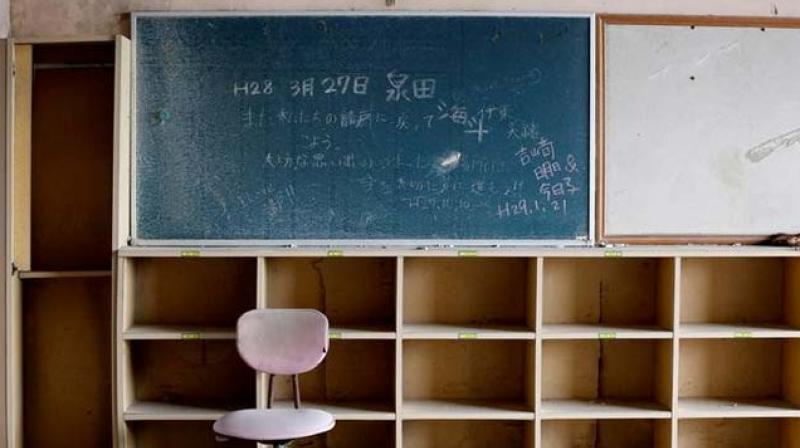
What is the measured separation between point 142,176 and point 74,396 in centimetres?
113

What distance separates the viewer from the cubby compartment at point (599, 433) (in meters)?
4.07

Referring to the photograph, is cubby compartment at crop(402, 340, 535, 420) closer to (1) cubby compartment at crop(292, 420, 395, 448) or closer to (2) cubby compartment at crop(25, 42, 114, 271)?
(1) cubby compartment at crop(292, 420, 395, 448)

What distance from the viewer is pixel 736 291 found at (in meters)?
4.07

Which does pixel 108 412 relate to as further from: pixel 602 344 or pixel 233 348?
pixel 602 344

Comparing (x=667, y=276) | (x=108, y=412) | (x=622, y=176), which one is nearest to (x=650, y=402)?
(x=667, y=276)

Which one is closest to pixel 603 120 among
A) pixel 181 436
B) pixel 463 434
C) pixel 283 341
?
pixel 463 434

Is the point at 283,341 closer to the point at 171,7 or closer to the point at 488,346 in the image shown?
the point at 488,346

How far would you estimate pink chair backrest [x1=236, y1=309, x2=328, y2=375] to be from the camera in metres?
3.58

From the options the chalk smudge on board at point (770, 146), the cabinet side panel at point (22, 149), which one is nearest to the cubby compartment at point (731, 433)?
the chalk smudge on board at point (770, 146)

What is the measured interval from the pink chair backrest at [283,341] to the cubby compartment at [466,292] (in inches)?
22.5

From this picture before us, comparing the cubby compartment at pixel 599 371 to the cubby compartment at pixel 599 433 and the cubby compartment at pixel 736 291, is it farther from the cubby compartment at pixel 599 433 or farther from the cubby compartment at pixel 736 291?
the cubby compartment at pixel 736 291

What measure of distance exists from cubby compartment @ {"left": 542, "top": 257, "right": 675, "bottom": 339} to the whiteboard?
198mm

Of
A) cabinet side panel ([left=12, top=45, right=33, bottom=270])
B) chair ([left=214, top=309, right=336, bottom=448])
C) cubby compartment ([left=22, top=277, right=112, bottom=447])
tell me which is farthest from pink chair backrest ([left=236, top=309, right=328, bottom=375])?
cabinet side panel ([left=12, top=45, right=33, bottom=270])

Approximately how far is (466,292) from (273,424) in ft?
3.96
